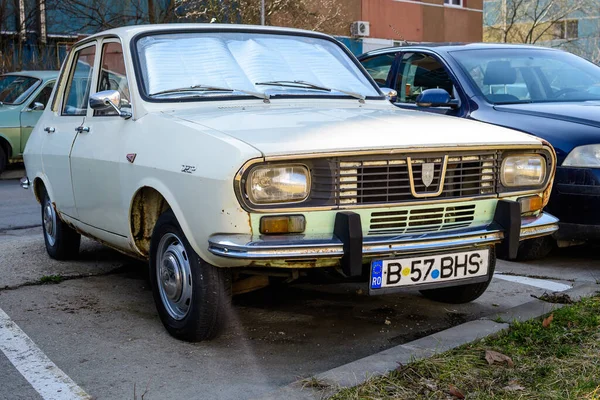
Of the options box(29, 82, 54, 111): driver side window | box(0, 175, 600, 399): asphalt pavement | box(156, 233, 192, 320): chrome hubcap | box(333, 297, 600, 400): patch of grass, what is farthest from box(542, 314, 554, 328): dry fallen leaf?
box(29, 82, 54, 111): driver side window

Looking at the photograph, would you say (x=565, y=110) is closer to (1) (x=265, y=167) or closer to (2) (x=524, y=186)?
(2) (x=524, y=186)

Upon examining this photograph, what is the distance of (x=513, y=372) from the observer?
383 centimetres

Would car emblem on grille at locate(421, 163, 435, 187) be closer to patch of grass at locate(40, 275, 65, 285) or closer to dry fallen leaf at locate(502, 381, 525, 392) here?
dry fallen leaf at locate(502, 381, 525, 392)

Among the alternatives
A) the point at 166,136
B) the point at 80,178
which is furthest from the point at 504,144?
the point at 80,178

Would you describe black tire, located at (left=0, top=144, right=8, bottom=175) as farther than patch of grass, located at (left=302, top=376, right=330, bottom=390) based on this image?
Yes

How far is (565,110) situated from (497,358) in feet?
10.8

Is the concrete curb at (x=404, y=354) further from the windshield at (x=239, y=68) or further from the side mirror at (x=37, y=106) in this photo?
the side mirror at (x=37, y=106)

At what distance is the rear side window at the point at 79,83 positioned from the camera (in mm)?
6015

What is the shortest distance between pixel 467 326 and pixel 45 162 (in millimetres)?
3369

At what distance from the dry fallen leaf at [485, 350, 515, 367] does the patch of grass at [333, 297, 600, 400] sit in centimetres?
2

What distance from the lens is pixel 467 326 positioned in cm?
459

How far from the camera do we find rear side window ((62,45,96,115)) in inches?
237

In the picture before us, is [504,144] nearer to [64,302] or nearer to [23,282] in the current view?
[64,302]

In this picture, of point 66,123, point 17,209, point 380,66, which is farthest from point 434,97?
point 17,209
